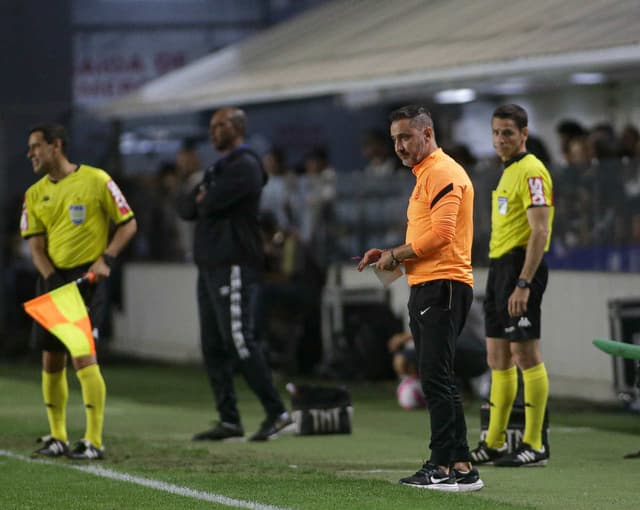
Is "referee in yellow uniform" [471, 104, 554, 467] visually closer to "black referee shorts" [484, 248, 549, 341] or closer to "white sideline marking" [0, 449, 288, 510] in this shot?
"black referee shorts" [484, 248, 549, 341]

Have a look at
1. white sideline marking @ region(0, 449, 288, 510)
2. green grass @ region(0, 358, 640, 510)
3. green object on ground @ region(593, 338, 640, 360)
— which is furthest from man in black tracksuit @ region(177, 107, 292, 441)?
green object on ground @ region(593, 338, 640, 360)

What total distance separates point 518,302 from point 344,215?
26.2 feet

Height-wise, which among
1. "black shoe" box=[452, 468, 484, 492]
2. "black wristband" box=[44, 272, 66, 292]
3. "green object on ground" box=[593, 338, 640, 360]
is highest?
"black wristband" box=[44, 272, 66, 292]

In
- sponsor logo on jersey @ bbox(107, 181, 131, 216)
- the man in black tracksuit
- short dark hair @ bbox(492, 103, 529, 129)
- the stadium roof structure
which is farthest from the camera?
the stadium roof structure

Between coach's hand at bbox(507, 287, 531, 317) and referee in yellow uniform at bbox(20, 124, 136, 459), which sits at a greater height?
referee in yellow uniform at bbox(20, 124, 136, 459)

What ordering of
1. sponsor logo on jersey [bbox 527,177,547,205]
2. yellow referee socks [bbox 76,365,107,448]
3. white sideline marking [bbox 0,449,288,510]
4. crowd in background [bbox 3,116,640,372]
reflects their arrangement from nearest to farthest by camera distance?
white sideline marking [bbox 0,449,288,510] → sponsor logo on jersey [bbox 527,177,547,205] → yellow referee socks [bbox 76,365,107,448] → crowd in background [bbox 3,116,640,372]

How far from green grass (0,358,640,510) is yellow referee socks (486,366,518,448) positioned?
0.40 metres

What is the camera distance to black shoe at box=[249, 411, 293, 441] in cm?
1123

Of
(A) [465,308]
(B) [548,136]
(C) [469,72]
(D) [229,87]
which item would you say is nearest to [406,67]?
(C) [469,72]

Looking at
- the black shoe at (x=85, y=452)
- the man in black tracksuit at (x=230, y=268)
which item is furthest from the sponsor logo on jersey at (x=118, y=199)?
the black shoe at (x=85, y=452)

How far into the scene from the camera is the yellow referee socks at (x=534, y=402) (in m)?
9.57

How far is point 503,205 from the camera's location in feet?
31.4

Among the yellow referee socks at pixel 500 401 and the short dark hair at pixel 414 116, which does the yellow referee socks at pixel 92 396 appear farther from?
the short dark hair at pixel 414 116

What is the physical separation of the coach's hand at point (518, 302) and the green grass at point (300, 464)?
91 centimetres
